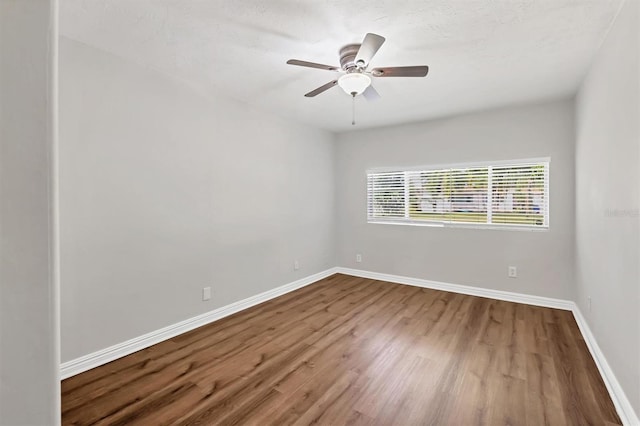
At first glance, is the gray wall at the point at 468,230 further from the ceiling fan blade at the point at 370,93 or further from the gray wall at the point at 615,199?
the ceiling fan blade at the point at 370,93

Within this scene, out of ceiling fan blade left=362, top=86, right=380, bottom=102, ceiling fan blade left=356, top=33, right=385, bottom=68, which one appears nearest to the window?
ceiling fan blade left=362, top=86, right=380, bottom=102

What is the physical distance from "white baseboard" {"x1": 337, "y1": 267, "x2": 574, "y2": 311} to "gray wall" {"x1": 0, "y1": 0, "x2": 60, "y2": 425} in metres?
4.32

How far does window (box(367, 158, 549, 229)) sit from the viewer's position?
3568 millimetres

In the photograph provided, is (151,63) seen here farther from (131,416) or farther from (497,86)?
(497,86)

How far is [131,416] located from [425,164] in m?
→ 4.09

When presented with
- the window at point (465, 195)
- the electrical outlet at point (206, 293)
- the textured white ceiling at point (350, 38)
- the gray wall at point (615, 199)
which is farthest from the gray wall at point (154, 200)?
the gray wall at point (615, 199)

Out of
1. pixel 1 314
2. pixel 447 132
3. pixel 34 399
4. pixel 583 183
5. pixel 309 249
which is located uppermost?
pixel 447 132

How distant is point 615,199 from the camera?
1.92 metres

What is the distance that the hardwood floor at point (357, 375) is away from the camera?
1770 mm

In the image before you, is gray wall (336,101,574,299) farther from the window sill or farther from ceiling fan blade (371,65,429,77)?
ceiling fan blade (371,65,429,77)

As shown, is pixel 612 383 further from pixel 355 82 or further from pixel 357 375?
pixel 355 82

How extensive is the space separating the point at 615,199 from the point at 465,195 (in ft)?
6.84

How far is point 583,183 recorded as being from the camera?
2822mm

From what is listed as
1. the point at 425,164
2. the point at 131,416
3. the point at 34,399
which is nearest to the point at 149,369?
the point at 131,416
